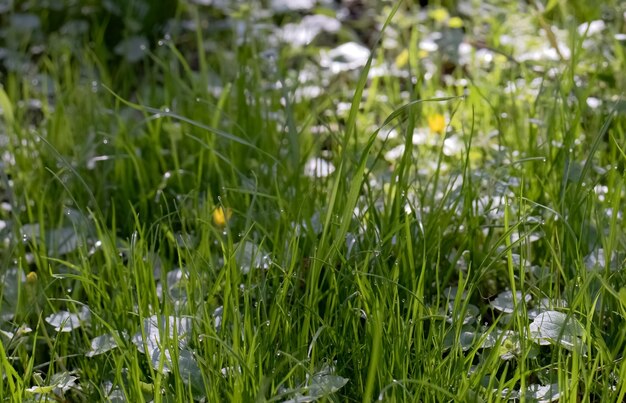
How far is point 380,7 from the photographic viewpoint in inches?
136

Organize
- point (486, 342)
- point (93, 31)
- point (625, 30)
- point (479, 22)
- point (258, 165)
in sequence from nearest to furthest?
point (486, 342) → point (258, 165) → point (625, 30) → point (479, 22) → point (93, 31)

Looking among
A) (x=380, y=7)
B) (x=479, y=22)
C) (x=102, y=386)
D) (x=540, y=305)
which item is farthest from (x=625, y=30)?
(x=102, y=386)

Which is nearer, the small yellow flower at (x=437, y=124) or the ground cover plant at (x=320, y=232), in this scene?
the ground cover plant at (x=320, y=232)

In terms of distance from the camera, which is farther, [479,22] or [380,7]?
[380,7]

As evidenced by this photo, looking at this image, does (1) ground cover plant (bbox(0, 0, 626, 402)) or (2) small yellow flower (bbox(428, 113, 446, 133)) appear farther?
(2) small yellow flower (bbox(428, 113, 446, 133))

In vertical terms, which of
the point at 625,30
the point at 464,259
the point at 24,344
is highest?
the point at 625,30

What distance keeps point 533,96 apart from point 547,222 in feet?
2.51

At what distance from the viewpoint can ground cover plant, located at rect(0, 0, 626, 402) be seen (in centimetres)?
125

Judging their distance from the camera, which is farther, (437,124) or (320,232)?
(437,124)

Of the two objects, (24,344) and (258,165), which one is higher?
(258,165)

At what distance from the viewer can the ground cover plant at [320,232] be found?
4.09 feet

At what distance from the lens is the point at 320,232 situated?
1603 mm

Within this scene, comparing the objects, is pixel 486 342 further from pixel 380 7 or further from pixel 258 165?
pixel 380 7

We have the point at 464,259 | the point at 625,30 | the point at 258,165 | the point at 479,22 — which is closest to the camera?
the point at 464,259
